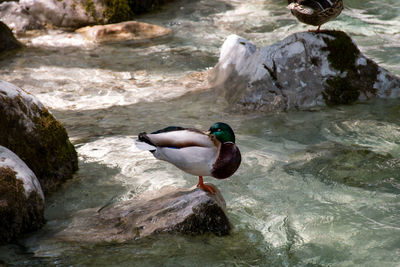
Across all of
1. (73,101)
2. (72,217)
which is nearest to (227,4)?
(73,101)

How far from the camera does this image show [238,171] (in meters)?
6.09

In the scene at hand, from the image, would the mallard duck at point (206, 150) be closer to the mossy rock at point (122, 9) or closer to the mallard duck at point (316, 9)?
the mallard duck at point (316, 9)

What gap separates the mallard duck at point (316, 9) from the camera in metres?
7.42

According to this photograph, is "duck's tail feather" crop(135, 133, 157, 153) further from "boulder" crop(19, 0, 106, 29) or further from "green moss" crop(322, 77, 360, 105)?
"boulder" crop(19, 0, 106, 29)

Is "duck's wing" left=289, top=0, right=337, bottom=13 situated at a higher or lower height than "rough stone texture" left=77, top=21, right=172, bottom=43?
higher

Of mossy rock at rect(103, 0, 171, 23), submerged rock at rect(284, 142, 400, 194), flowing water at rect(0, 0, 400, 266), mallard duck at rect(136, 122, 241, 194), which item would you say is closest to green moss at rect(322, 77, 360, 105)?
flowing water at rect(0, 0, 400, 266)

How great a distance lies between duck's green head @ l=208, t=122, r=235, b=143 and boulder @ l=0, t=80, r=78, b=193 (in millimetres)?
2084

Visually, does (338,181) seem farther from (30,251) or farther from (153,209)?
(30,251)

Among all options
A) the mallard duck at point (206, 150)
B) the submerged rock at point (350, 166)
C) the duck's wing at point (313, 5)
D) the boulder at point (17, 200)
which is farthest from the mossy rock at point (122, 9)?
the mallard duck at point (206, 150)

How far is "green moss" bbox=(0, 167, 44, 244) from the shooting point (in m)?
4.33

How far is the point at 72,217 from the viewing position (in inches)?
192

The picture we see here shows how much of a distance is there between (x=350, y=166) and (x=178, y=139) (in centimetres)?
255

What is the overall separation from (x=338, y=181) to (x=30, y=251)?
3289 millimetres

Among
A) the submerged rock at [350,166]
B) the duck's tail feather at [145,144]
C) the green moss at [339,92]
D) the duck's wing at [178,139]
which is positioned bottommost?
the submerged rock at [350,166]
